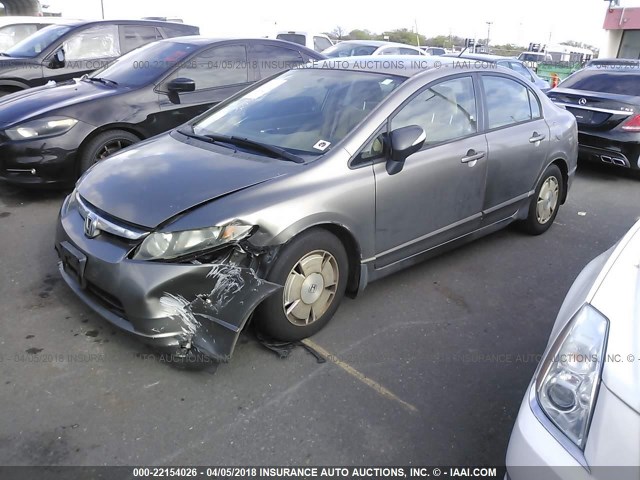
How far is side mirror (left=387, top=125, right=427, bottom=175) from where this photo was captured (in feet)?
10.2

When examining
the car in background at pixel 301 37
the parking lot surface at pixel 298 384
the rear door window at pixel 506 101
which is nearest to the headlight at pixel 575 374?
the parking lot surface at pixel 298 384

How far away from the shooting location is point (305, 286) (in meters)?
2.97

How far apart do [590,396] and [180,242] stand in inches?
74.3

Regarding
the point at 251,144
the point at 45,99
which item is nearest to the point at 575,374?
the point at 251,144

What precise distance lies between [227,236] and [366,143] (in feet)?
3.60

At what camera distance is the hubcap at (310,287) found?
2913 millimetres

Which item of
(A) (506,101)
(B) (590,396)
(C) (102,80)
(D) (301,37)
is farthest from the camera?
(D) (301,37)

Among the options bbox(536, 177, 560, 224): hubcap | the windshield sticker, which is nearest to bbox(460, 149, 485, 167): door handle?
the windshield sticker

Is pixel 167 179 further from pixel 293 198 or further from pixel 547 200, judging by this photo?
pixel 547 200

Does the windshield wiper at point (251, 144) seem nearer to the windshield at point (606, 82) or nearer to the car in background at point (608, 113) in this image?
the car in background at point (608, 113)

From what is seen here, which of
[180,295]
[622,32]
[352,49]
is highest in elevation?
[622,32]

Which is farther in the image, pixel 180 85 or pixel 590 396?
pixel 180 85

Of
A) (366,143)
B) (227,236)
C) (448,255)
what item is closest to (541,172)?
(448,255)

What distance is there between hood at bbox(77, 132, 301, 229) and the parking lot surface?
79 centimetres
